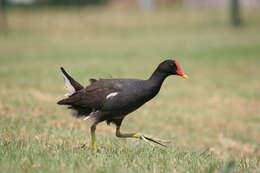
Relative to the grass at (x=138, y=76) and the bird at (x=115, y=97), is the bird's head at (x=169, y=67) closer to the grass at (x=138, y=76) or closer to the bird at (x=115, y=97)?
the bird at (x=115, y=97)

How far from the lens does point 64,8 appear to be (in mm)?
52531

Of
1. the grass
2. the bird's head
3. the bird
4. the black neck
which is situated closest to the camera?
the grass

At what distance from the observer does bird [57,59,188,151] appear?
7.30 metres

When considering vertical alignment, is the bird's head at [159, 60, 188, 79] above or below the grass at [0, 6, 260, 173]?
above

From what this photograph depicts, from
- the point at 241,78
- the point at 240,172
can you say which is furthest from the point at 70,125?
the point at 241,78

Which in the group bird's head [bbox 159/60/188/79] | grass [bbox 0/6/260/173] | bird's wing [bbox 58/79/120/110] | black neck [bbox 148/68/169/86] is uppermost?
bird's head [bbox 159/60/188/79]

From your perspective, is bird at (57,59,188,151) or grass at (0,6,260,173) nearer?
grass at (0,6,260,173)

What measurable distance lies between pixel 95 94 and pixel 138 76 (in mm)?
13336

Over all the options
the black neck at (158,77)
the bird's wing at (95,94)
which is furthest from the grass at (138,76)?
the black neck at (158,77)

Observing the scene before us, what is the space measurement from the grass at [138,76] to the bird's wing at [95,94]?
0.62 metres

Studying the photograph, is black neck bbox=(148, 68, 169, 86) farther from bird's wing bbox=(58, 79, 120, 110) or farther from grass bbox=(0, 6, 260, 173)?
grass bbox=(0, 6, 260, 173)

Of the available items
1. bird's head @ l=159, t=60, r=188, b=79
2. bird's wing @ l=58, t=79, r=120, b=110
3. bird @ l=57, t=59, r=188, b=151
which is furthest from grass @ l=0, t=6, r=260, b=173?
Result: bird's head @ l=159, t=60, r=188, b=79

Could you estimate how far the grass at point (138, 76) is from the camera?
6645mm

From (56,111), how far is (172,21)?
3254cm
